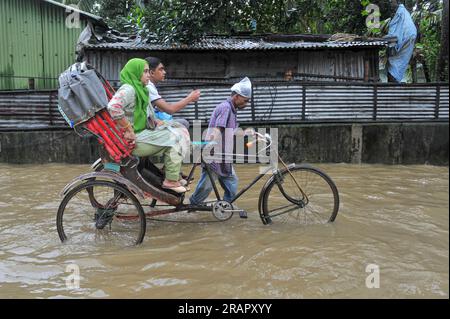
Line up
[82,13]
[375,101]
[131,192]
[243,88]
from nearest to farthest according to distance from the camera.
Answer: [131,192] < [243,88] < [375,101] < [82,13]

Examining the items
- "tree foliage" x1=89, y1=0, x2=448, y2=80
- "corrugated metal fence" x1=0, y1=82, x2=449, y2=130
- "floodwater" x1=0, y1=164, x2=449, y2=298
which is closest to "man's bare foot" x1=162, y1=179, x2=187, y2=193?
"floodwater" x1=0, y1=164, x2=449, y2=298

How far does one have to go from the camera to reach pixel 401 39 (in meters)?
12.9

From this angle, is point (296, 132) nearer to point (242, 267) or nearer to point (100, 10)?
point (242, 267)

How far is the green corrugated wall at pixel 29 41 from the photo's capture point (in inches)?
592

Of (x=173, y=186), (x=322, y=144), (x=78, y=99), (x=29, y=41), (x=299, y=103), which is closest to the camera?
(x=78, y=99)

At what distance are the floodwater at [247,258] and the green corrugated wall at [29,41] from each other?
1056cm

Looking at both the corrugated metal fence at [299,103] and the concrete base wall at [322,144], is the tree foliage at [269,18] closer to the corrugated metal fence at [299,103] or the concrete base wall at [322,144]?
the corrugated metal fence at [299,103]

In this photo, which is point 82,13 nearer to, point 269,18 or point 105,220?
point 269,18

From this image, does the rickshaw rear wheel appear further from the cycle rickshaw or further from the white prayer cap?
the white prayer cap

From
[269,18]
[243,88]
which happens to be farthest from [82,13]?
[243,88]

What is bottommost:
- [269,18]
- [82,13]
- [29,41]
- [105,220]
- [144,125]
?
[105,220]

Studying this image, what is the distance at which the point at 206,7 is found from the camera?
42.5 feet

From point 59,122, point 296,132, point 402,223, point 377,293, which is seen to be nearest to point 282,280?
point 377,293

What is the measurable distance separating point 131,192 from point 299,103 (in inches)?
254
